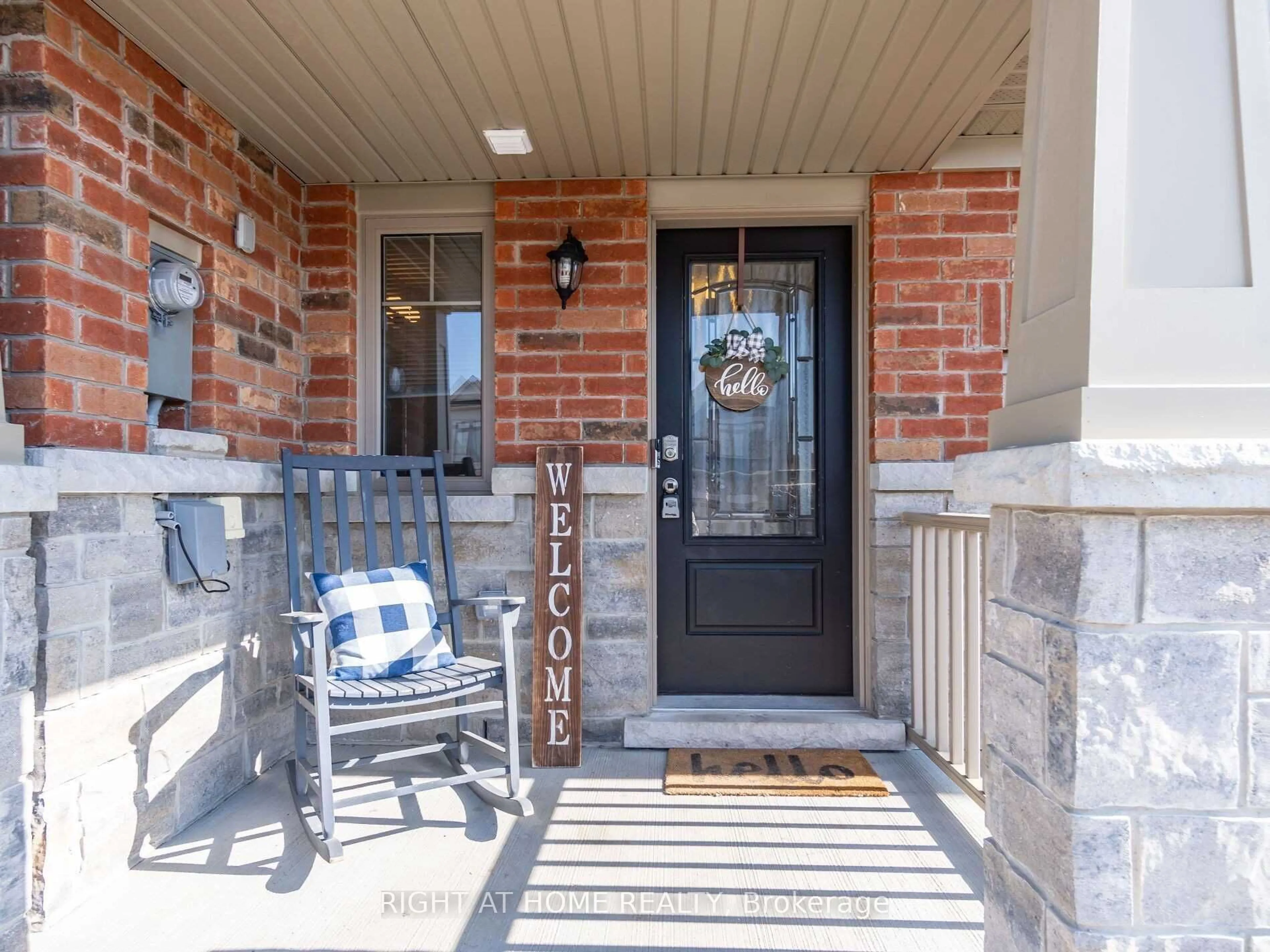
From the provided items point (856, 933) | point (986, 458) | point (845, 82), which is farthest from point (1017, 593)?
point (845, 82)

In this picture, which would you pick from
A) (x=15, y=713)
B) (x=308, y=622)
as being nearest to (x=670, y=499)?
(x=308, y=622)

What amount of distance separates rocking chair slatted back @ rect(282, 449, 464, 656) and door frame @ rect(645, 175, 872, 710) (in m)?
0.80

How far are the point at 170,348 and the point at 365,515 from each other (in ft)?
2.68

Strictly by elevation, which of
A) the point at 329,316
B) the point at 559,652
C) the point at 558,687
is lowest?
the point at 558,687

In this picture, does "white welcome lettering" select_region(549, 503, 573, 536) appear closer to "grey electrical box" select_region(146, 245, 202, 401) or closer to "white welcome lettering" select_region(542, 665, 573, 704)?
"white welcome lettering" select_region(542, 665, 573, 704)

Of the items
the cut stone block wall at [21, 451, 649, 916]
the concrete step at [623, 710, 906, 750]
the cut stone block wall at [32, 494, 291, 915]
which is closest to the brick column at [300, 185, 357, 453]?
the cut stone block wall at [21, 451, 649, 916]

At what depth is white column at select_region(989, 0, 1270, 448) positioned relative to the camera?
1.19 meters

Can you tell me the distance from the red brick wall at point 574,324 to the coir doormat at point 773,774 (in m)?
1.18

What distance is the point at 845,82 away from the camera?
238cm

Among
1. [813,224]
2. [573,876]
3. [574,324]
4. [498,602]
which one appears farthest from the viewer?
[813,224]

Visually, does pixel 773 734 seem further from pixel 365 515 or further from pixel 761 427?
pixel 365 515

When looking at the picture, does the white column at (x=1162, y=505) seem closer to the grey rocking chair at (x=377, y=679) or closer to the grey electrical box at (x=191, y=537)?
the grey rocking chair at (x=377, y=679)

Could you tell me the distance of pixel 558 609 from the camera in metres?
2.95

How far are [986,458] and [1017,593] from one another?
0.25 meters
